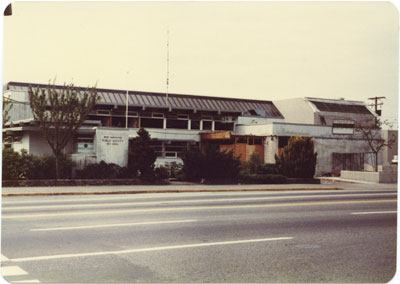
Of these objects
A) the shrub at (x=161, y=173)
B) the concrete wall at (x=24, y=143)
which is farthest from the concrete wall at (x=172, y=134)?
the concrete wall at (x=24, y=143)

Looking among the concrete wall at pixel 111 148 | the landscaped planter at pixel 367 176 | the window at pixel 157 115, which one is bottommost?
the landscaped planter at pixel 367 176

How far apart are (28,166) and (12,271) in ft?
42.8

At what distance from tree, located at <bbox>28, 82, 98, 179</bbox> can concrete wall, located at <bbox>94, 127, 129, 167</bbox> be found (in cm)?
125

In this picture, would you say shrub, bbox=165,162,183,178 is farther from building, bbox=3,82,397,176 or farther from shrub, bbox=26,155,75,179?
shrub, bbox=26,155,75,179

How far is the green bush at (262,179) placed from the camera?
2283 centimetres

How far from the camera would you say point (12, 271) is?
6391mm

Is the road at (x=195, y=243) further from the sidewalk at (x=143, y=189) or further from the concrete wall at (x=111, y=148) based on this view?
the concrete wall at (x=111, y=148)

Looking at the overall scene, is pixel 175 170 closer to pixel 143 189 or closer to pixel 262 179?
pixel 143 189

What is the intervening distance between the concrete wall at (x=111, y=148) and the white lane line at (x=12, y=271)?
13341 millimetres

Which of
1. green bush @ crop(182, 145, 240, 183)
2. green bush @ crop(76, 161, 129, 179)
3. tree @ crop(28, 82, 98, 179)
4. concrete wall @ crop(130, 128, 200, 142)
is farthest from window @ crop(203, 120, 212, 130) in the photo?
green bush @ crop(76, 161, 129, 179)

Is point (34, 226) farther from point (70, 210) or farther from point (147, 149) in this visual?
point (147, 149)

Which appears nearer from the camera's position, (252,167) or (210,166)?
(210,166)

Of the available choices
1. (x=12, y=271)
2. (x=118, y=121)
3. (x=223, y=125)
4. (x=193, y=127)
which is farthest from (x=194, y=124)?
(x=12, y=271)

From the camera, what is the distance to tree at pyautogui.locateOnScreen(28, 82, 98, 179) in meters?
17.9
